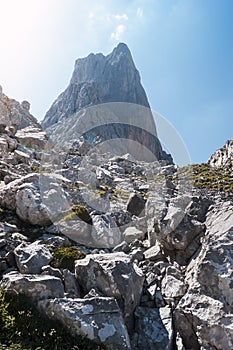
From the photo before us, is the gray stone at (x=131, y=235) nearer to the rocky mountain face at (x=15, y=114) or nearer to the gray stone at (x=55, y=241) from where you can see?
the gray stone at (x=55, y=241)

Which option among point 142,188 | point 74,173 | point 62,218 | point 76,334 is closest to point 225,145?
point 142,188

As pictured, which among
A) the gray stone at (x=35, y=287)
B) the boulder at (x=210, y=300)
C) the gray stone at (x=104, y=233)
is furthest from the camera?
the gray stone at (x=104, y=233)

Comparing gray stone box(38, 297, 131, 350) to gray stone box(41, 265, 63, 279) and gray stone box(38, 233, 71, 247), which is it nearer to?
gray stone box(41, 265, 63, 279)

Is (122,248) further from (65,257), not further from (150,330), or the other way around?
(150,330)

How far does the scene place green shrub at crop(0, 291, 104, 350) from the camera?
299 inches

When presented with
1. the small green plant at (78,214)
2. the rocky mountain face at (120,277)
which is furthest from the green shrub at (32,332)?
the small green plant at (78,214)

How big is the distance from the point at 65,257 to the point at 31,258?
2.11 metres

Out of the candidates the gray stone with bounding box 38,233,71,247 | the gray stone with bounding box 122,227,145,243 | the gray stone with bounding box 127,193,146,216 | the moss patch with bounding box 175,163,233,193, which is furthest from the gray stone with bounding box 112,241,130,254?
the moss patch with bounding box 175,163,233,193

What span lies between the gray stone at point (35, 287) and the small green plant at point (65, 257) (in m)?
2.53

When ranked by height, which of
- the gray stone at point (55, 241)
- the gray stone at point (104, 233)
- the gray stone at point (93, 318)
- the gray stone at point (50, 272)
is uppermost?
the gray stone at point (104, 233)

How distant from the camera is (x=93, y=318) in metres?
8.56

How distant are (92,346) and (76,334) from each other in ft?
1.99

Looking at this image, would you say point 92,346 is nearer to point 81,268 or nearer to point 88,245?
point 81,268

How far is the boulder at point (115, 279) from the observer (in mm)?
9844
